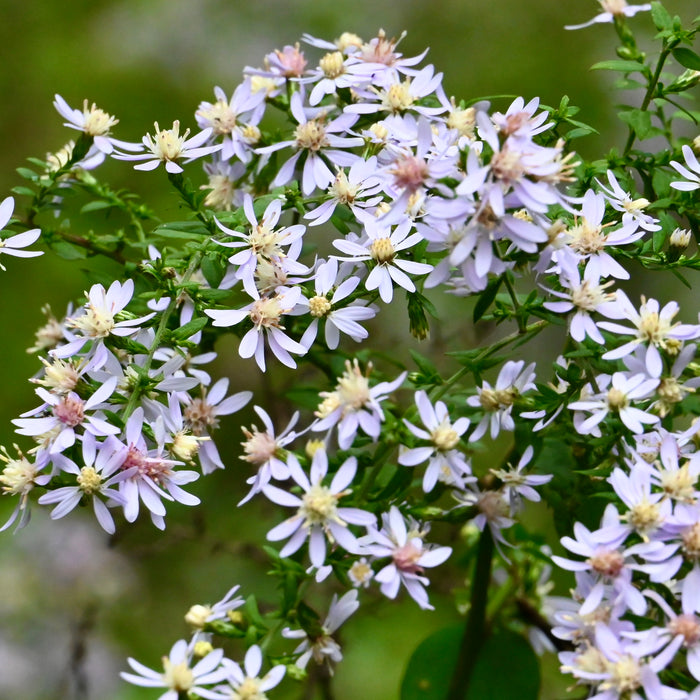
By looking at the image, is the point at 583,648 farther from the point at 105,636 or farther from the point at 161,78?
the point at 161,78

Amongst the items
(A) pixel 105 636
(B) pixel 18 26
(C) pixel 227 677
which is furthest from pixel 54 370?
(B) pixel 18 26

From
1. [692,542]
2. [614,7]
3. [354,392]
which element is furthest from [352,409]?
[614,7]

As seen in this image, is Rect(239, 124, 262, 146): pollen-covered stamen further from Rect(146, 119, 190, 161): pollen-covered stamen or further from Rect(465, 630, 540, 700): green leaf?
Rect(465, 630, 540, 700): green leaf

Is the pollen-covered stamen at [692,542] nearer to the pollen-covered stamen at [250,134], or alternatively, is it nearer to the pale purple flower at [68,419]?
the pale purple flower at [68,419]

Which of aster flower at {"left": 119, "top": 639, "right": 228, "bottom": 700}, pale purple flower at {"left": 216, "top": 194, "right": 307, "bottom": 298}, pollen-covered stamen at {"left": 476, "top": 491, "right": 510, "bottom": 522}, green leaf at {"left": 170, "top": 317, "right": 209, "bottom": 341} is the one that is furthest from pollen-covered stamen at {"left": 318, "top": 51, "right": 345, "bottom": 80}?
aster flower at {"left": 119, "top": 639, "right": 228, "bottom": 700}

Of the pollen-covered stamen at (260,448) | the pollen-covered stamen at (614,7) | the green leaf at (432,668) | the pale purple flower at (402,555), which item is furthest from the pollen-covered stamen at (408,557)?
the pollen-covered stamen at (614,7)

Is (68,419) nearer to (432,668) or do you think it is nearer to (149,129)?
(432,668)
